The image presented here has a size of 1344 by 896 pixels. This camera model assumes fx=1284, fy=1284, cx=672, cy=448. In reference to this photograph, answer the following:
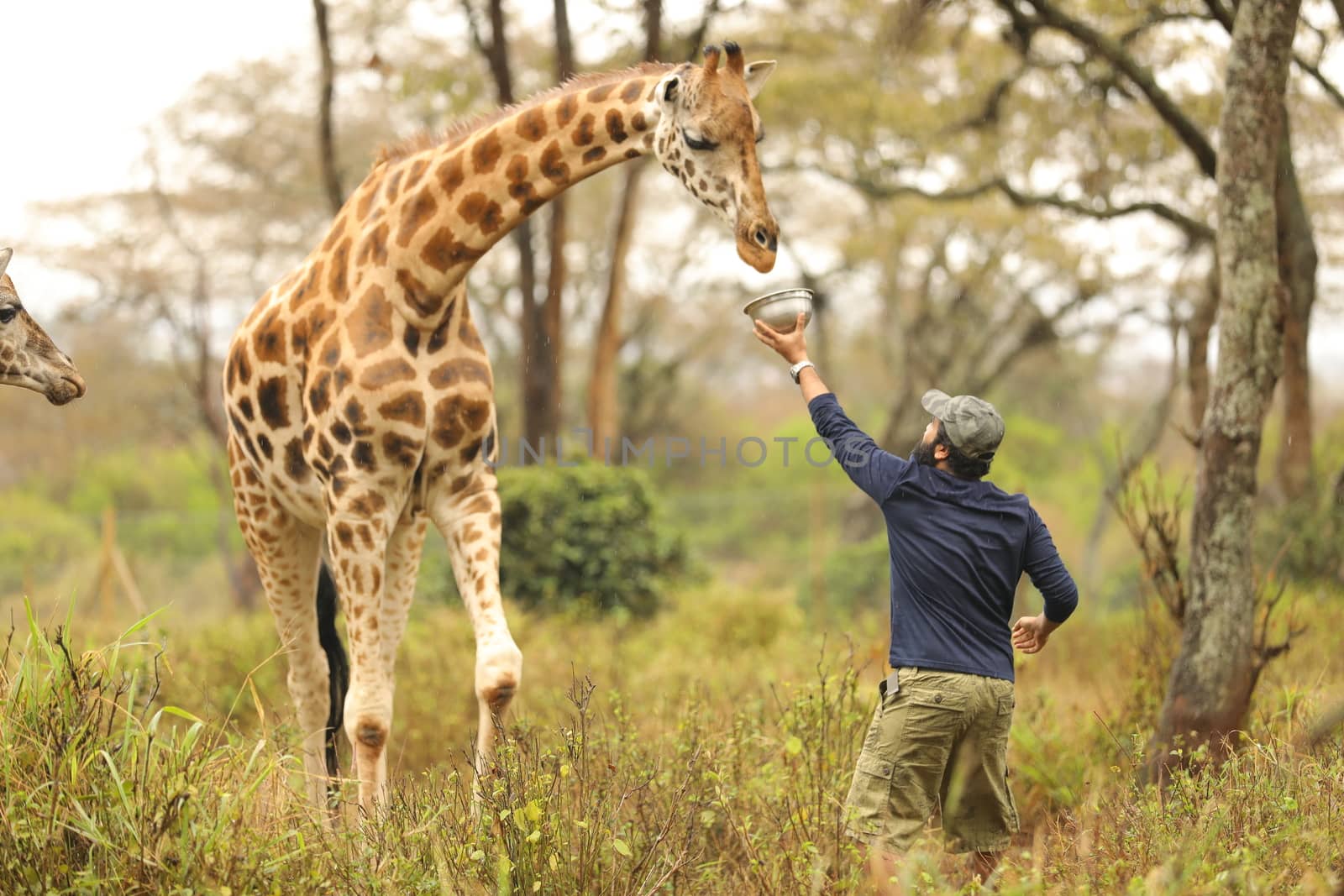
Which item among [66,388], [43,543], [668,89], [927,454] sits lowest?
[43,543]

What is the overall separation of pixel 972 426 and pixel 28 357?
2.97 meters

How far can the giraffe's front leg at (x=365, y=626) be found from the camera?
4.48 metres

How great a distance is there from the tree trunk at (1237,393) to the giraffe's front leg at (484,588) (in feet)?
8.68

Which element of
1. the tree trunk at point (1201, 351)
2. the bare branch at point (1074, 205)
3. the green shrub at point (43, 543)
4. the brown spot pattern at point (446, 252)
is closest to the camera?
the brown spot pattern at point (446, 252)

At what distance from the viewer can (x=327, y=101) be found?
39.5ft

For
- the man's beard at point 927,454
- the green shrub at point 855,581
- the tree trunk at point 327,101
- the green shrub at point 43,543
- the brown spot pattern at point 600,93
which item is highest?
the tree trunk at point 327,101

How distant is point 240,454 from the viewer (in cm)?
536

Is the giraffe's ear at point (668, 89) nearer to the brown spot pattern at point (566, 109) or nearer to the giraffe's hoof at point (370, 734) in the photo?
the brown spot pattern at point (566, 109)

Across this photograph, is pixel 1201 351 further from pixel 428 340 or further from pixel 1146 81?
pixel 428 340

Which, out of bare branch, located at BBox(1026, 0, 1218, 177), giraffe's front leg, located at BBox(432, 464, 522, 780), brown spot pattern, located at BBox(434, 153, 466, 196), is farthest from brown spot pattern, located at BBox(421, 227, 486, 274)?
bare branch, located at BBox(1026, 0, 1218, 177)

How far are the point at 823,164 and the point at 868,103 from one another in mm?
2019

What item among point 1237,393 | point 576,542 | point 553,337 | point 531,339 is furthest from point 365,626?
point 531,339

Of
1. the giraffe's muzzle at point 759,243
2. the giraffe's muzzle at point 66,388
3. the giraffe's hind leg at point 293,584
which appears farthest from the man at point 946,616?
the giraffe's hind leg at point 293,584

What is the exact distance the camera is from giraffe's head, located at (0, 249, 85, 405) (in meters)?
4.06
